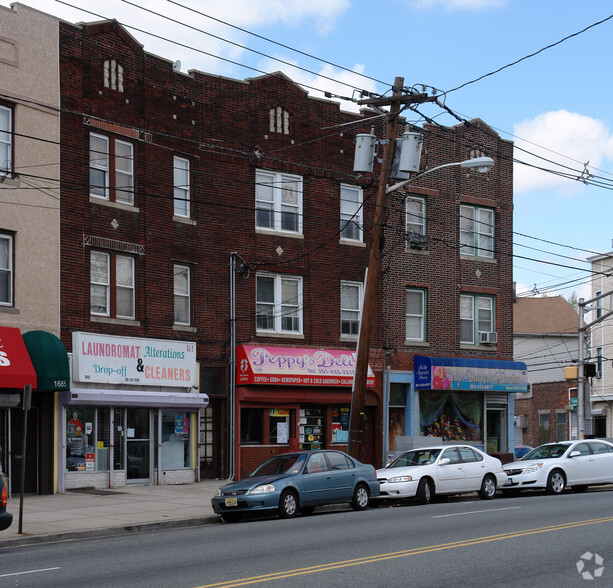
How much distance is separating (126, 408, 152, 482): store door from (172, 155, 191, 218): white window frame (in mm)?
5638

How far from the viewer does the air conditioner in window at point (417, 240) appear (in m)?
33.0

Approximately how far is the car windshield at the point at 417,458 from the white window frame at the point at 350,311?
850cm

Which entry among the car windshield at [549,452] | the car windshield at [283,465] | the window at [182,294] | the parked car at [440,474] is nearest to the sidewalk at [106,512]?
the car windshield at [283,465]

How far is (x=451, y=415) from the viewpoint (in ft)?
111

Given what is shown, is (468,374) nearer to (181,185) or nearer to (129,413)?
(181,185)

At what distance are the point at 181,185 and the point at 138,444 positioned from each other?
724 centimetres

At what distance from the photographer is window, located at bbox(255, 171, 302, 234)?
29.5 metres

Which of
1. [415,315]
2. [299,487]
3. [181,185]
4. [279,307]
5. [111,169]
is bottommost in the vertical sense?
[299,487]

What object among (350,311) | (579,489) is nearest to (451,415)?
(350,311)

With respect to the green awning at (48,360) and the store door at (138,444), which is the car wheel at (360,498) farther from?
the store door at (138,444)

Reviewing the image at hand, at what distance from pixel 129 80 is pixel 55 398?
340 inches

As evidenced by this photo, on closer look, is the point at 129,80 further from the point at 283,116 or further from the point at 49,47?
the point at 283,116

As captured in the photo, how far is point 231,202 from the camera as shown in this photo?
28578mm

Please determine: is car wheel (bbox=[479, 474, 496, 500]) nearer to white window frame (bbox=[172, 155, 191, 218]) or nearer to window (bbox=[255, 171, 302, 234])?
window (bbox=[255, 171, 302, 234])
